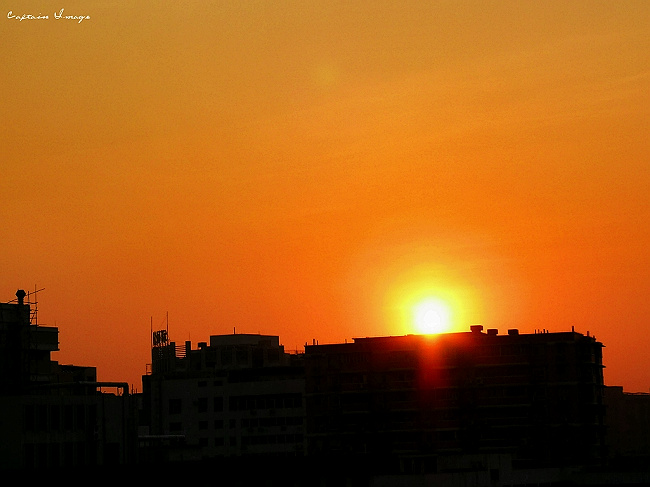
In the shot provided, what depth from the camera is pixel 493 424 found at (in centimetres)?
16125

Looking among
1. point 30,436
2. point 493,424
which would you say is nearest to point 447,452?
point 493,424

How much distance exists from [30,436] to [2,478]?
743 inches

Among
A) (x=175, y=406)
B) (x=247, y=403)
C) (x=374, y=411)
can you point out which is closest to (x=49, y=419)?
(x=374, y=411)

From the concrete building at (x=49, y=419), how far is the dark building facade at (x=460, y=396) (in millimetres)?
56088

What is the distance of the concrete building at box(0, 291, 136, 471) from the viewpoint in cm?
9612

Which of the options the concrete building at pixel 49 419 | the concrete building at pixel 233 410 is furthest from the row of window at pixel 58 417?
the concrete building at pixel 233 410

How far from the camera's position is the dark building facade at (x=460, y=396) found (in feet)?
525

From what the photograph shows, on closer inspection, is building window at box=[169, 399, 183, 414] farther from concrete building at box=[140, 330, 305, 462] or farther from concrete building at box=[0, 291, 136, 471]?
concrete building at box=[0, 291, 136, 471]

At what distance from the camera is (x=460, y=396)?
539 ft

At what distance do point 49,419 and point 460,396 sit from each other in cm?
Result: 7721

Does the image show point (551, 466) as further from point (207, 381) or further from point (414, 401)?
point (207, 381)

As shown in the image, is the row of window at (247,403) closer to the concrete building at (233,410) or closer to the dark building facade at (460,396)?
the concrete building at (233,410)

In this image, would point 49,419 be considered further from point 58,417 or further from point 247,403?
point 247,403

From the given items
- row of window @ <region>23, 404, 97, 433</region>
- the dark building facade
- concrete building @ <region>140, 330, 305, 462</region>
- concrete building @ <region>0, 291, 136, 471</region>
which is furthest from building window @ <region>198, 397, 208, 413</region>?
row of window @ <region>23, 404, 97, 433</region>
